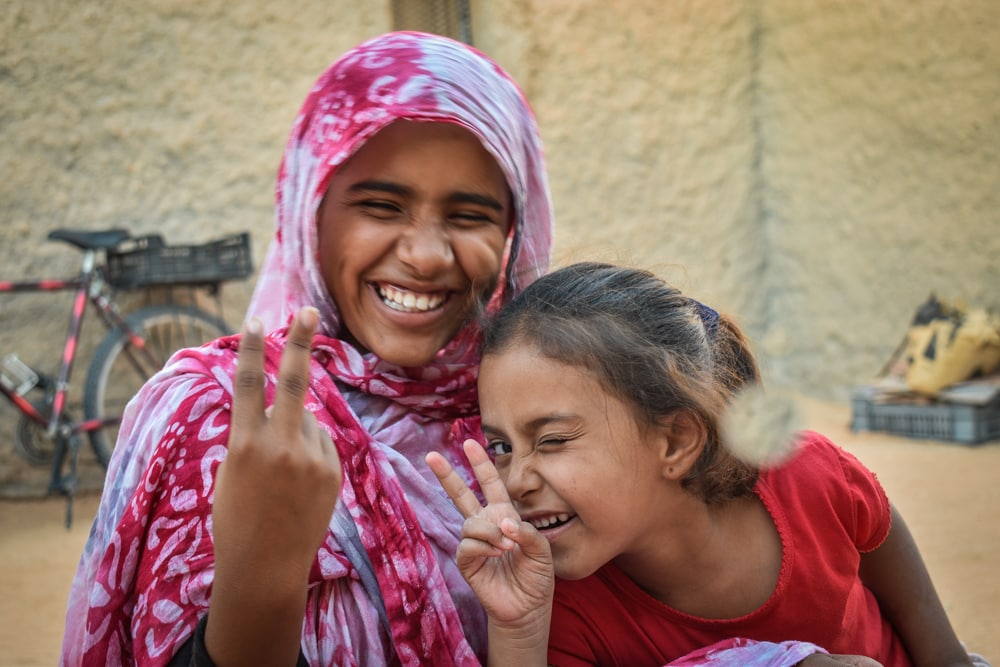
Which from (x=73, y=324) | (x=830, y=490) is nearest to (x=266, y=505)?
(x=830, y=490)

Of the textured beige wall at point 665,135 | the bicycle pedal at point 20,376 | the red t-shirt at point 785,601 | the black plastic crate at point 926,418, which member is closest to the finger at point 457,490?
the red t-shirt at point 785,601

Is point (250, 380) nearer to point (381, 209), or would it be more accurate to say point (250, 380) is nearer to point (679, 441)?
point (381, 209)

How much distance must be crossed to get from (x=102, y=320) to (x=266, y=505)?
5.08 m

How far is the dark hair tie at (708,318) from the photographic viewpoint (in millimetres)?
1880

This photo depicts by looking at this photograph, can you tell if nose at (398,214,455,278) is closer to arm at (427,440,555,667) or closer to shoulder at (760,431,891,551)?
arm at (427,440,555,667)

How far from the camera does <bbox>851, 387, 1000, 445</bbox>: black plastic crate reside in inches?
241

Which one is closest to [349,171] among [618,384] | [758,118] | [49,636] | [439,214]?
[439,214]

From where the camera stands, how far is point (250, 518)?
117 cm

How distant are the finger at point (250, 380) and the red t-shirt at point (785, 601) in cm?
81

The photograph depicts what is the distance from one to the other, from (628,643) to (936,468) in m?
4.53

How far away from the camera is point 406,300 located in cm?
183

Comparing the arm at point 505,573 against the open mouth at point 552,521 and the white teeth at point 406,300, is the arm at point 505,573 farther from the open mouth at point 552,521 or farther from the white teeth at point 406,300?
the white teeth at point 406,300

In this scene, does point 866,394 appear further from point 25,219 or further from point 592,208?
point 25,219

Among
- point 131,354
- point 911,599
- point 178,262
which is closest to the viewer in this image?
point 911,599
